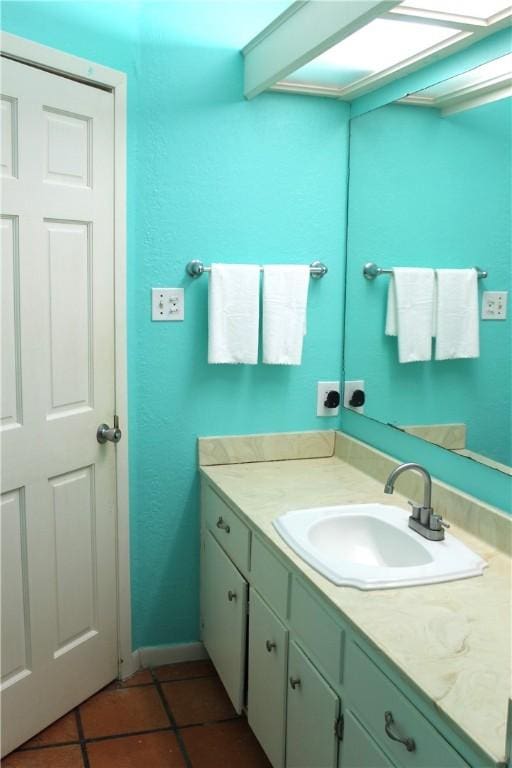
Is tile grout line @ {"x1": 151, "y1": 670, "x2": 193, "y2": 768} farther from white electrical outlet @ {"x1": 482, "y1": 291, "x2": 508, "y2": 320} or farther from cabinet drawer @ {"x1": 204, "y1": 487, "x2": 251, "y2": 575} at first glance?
white electrical outlet @ {"x1": 482, "y1": 291, "x2": 508, "y2": 320}

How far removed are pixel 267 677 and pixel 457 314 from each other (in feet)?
3.70

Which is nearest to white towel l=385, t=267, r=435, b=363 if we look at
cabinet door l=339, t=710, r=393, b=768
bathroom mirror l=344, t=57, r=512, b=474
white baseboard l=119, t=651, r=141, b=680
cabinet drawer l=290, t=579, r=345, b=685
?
bathroom mirror l=344, t=57, r=512, b=474

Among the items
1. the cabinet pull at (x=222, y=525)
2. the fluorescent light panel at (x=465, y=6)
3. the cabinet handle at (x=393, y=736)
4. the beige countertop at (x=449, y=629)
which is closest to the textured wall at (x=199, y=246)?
the cabinet pull at (x=222, y=525)

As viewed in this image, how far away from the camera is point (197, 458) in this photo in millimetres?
2510

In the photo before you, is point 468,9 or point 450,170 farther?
point 450,170

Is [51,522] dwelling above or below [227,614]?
above

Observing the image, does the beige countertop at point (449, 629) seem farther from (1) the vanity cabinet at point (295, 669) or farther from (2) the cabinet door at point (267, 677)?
(2) the cabinet door at point (267, 677)

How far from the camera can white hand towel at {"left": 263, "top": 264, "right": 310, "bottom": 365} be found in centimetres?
241

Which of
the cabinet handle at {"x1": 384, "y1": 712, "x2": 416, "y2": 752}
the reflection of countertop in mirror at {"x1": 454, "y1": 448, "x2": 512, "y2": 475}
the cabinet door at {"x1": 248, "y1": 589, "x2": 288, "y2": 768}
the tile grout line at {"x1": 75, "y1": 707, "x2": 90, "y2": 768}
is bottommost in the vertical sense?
the tile grout line at {"x1": 75, "y1": 707, "x2": 90, "y2": 768}

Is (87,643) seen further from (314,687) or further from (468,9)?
(468,9)

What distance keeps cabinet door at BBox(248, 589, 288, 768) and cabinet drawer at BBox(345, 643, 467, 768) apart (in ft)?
1.23

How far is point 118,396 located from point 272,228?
788mm

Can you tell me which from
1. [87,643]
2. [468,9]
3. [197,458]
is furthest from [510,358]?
[87,643]

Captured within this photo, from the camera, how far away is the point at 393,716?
1308mm
